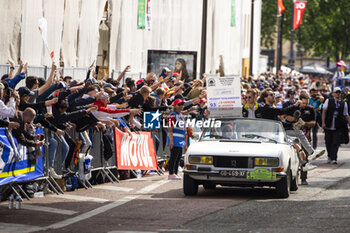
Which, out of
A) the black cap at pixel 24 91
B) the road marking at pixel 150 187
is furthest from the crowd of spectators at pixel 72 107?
the road marking at pixel 150 187

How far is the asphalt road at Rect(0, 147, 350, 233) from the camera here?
11.8 metres

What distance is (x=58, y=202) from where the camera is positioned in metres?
14.5

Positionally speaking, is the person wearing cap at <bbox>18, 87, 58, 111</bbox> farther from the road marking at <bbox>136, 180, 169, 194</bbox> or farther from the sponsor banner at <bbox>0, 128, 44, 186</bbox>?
the road marking at <bbox>136, 180, 169, 194</bbox>

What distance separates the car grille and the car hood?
3.1 inches

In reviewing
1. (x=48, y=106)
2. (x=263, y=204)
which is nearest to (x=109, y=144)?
(x=48, y=106)

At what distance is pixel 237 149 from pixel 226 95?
8.58 ft

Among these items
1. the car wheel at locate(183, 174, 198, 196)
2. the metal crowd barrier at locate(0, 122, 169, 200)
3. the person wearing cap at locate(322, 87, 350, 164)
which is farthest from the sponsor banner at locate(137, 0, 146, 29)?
the car wheel at locate(183, 174, 198, 196)

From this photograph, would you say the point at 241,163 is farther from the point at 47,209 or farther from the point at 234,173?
the point at 47,209

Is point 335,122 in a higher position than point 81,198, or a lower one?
higher

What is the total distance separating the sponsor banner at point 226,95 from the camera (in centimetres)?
1777

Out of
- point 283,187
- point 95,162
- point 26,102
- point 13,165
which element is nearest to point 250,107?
point 95,162

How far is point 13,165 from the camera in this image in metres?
14.1

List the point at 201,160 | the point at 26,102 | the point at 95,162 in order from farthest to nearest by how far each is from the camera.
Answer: the point at 95,162
the point at 201,160
the point at 26,102

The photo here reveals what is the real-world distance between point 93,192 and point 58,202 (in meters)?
1.73
